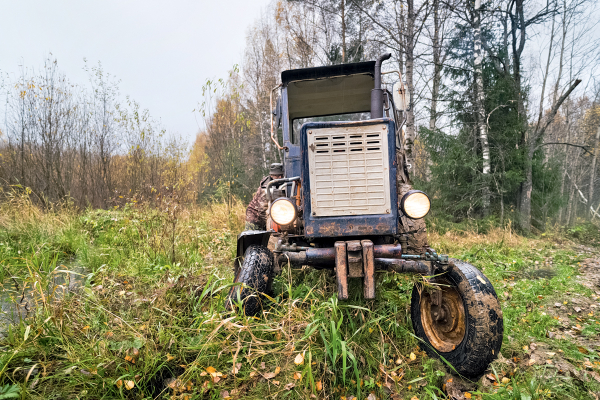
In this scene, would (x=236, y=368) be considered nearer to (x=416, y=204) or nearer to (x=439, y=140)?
(x=416, y=204)

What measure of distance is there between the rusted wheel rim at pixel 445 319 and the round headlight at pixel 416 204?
2.01 feet

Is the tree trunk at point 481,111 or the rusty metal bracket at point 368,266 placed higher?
the tree trunk at point 481,111

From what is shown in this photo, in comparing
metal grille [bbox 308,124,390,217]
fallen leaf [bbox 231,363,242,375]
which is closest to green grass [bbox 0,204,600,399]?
fallen leaf [bbox 231,363,242,375]

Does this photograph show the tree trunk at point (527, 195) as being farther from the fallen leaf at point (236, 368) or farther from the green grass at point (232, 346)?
the fallen leaf at point (236, 368)

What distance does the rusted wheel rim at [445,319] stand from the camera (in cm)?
242

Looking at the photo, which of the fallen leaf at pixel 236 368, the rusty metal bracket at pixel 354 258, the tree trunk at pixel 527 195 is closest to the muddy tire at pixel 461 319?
the rusty metal bracket at pixel 354 258

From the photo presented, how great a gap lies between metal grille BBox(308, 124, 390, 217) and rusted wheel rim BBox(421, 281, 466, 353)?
884mm

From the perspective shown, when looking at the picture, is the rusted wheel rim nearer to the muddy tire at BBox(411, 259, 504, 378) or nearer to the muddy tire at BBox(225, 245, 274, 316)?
the muddy tire at BBox(411, 259, 504, 378)

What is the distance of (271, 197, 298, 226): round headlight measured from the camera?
2422 millimetres

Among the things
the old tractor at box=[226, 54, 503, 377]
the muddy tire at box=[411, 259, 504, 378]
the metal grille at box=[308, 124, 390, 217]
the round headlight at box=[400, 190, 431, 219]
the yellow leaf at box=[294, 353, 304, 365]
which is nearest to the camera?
the yellow leaf at box=[294, 353, 304, 365]

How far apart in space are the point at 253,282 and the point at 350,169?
124 centimetres

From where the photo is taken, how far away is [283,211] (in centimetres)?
244

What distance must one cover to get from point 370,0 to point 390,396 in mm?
10606

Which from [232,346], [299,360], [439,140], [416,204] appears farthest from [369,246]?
[439,140]
